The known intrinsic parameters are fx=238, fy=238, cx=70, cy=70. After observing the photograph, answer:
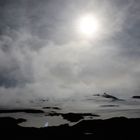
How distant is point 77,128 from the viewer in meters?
195

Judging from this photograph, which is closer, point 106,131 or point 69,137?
point 69,137

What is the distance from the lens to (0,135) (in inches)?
7205

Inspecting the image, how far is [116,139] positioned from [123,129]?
96.2 feet

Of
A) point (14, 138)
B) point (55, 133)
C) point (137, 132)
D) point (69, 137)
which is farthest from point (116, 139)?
point (14, 138)

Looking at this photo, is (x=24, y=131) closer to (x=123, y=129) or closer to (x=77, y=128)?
(x=77, y=128)

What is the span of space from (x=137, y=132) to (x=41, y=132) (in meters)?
72.8

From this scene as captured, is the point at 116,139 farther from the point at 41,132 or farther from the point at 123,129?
the point at 41,132

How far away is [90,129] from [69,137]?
34287 millimetres

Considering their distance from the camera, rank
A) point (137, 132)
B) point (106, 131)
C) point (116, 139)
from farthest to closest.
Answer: point (106, 131)
point (137, 132)
point (116, 139)

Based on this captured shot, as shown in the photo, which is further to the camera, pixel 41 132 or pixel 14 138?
pixel 41 132

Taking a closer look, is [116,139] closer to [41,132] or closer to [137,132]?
[137,132]

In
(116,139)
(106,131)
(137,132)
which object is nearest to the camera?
(116,139)

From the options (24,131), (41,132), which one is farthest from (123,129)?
(24,131)

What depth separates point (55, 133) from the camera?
178250 mm
